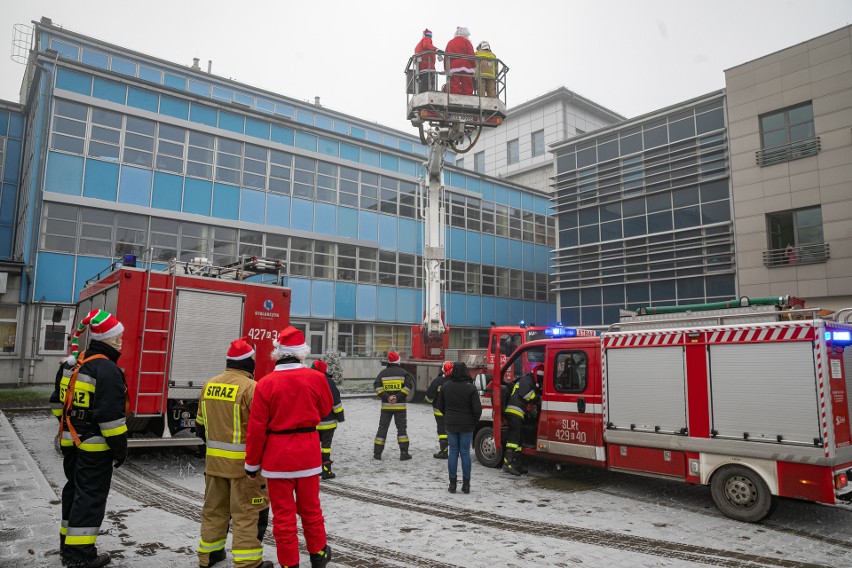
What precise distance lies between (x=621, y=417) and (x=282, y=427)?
521cm

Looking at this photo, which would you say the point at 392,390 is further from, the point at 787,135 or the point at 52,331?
the point at 787,135

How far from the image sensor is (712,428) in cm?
688

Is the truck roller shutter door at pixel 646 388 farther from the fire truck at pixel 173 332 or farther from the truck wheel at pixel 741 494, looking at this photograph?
the fire truck at pixel 173 332

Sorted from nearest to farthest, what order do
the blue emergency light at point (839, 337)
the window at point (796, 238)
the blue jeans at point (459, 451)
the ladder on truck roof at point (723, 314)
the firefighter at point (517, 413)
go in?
the blue emergency light at point (839, 337)
the ladder on truck roof at point (723, 314)
the blue jeans at point (459, 451)
the firefighter at point (517, 413)
the window at point (796, 238)

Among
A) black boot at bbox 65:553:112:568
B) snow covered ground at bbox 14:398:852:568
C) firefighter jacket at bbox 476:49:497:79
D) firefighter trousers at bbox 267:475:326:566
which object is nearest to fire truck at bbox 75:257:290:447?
snow covered ground at bbox 14:398:852:568

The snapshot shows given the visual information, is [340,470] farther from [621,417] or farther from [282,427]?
[282,427]

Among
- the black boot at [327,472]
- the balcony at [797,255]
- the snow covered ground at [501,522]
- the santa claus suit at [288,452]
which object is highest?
the balcony at [797,255]

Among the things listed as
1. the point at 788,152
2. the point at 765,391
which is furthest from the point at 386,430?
the point at 788,152

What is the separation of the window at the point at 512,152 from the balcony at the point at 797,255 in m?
22.6

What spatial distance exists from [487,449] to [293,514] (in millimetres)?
5886

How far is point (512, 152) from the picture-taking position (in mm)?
41844

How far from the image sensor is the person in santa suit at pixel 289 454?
4.38m

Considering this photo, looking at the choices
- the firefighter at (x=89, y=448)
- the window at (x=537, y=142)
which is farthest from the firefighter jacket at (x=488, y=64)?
the window at (x=537, y=142)

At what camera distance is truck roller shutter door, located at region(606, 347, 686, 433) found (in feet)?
24.0
